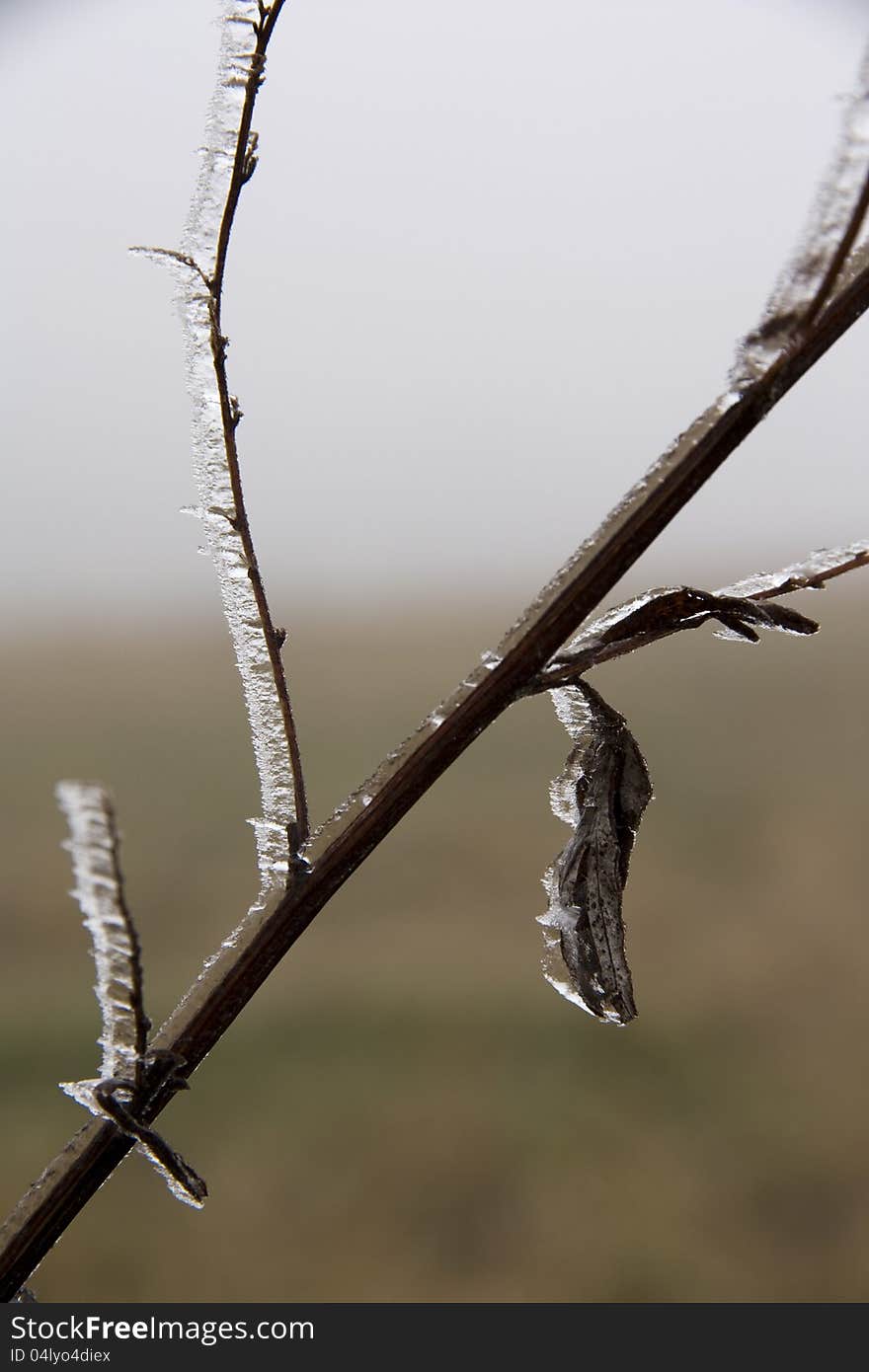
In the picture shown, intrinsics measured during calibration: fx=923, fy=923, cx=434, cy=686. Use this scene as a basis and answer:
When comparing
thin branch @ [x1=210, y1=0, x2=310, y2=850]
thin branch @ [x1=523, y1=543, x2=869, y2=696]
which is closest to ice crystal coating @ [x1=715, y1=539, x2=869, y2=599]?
thin branch @ [x1=523, y1=543, x2=869, y2=696]

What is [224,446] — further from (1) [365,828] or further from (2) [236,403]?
(1) [365,828]

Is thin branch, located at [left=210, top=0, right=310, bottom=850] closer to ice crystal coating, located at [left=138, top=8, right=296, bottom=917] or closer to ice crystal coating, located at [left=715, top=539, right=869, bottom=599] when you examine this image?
ice crystal coating, located at [left=138, top=8, right=296, bottom=917]

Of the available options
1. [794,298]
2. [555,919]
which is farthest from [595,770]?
[794,298]

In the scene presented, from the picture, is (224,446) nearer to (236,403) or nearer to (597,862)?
(236,403)

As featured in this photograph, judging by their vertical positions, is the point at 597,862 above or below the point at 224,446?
below

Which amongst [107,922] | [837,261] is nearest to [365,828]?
[107,922]

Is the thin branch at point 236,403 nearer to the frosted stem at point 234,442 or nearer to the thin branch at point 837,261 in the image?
the frosted stem at point 234,442

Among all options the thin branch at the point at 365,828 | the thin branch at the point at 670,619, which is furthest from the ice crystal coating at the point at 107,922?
the thin branch at the point at 670,619

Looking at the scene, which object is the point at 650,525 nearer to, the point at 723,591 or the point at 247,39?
the point at 723,591
